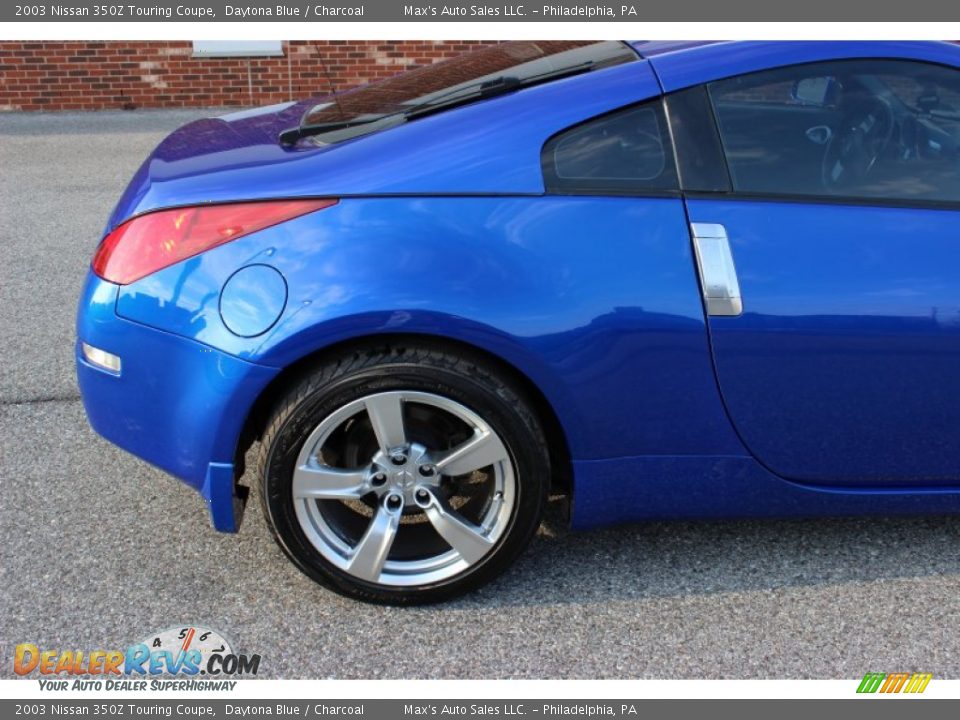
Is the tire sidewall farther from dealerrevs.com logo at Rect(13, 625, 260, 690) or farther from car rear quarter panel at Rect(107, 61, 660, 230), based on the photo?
car rear quarter panel at Rect(107, 61, 660, 230)

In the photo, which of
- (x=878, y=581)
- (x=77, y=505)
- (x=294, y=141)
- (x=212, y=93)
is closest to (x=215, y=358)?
(x=294, y=141)

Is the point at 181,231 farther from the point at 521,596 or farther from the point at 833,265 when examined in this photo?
the point at 833,265

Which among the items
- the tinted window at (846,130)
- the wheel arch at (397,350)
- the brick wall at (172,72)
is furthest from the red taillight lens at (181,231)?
the brick wall at (172,72)

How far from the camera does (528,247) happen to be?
268 centimetres

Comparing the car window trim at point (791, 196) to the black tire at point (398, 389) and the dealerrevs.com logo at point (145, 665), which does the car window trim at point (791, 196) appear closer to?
the black tire at point (398, 389)

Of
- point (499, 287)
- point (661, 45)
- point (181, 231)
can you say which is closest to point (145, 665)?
point (181, 231)

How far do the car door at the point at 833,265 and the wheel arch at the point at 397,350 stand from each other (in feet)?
1.49

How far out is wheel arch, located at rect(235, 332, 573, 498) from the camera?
271cm

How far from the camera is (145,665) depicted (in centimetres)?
272

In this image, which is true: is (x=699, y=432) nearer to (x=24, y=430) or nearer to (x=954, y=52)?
(x=954, y=52)

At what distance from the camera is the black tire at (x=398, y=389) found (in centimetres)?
270

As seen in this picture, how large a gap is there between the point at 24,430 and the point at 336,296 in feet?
6.05

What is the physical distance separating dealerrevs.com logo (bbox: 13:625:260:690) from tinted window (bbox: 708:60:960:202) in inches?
71.1

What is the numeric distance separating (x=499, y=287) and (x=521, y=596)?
2.99 ft
